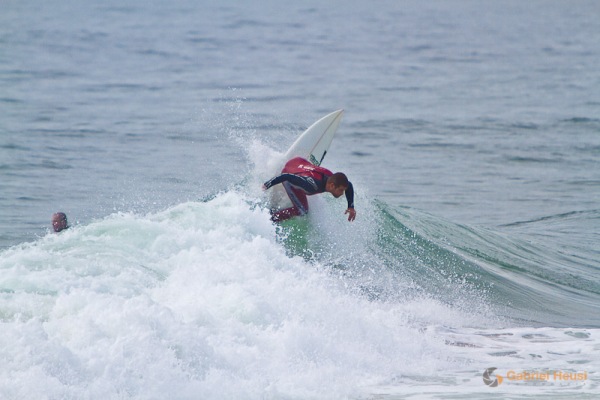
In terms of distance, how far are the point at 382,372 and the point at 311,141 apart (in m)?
4.88

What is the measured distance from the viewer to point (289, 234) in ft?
34.3

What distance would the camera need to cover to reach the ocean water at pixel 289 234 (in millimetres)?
7188

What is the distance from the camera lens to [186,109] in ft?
79.7

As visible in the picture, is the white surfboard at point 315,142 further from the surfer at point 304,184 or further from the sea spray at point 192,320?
the sea spray at point 192,320

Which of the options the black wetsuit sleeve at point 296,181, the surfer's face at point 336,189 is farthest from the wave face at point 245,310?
the surfer's face at point 336,189

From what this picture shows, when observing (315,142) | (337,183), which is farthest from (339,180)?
(315,142)

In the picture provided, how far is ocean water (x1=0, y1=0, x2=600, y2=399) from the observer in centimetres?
719

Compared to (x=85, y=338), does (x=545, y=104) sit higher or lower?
lower

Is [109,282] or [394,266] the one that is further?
[394,266]

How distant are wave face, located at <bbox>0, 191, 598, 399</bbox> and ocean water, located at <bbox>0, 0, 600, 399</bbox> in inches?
1.0

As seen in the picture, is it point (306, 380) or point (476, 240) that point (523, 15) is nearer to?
point (476, 240)

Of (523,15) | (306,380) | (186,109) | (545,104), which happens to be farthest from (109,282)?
(523,15)

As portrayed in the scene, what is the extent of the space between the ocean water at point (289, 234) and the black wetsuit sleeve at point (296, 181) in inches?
16.4

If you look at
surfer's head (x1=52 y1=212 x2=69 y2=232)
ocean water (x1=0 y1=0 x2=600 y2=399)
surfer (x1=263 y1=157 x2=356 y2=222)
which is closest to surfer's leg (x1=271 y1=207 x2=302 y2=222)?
surfer (x1=263 y1=157 x2=356 y2=222)
